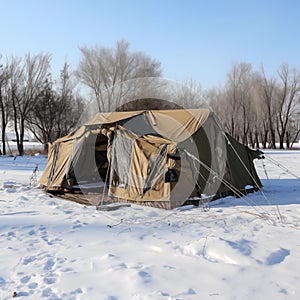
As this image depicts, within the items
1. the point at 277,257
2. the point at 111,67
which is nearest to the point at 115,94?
the point at 111,67

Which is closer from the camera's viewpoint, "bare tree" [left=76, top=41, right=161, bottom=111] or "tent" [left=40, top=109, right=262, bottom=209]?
"tent" [left=40, top=109, right=262, bottom=209]

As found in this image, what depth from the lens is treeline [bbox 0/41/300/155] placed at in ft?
83.2

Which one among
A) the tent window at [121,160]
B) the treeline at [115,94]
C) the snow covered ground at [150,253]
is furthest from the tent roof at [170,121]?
the treeline at [115,94]

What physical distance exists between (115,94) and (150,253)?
25162 mm

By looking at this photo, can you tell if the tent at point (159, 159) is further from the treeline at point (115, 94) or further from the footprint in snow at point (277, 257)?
the treeline at point (115, 94)

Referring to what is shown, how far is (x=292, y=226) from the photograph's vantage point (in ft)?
16.1

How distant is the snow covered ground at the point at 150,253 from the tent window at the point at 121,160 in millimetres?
991

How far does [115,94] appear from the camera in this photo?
28172 millimetres

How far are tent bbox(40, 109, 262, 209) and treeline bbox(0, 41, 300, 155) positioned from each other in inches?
473

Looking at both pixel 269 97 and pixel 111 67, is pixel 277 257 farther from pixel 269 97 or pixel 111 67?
pixel 269 97

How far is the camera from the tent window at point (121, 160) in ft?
23.5

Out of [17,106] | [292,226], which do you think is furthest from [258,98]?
[292,226]

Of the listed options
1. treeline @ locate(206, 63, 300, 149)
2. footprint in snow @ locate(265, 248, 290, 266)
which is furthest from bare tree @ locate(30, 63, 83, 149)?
footprint in snow @ locate(265, 248, 290, 266)

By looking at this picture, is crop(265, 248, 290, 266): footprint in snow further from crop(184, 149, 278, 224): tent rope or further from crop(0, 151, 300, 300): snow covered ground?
crop(184, 149, 278, 224): tent rope
